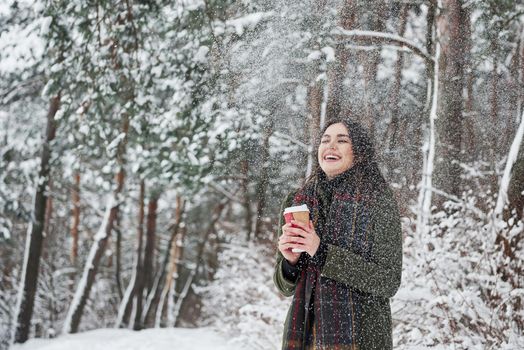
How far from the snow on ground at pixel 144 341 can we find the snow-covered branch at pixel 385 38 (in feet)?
11.2

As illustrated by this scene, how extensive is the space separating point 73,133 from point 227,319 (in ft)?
10.5

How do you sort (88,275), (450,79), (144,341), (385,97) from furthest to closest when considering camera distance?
(88,275)
(144,341)
(450,79)
(385,97)

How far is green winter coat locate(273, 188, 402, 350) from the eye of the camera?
2012 mm

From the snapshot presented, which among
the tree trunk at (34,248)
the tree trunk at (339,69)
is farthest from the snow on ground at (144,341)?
the tree trunk at (339,69)

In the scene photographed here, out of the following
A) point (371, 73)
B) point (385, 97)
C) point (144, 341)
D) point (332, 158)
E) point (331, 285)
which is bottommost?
point (144, 341)

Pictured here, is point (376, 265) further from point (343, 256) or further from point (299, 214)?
point (299, 214)

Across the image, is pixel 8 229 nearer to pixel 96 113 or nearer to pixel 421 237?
pixel 96 113

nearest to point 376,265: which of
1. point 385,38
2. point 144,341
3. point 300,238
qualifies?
point 300,238

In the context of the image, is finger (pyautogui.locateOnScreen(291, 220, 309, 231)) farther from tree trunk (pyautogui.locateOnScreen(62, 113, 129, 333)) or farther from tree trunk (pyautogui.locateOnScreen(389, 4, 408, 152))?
tree trunk (pyautogui.locateOnScreen(62, 113, 129, 333))

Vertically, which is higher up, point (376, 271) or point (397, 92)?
point (397, 92)

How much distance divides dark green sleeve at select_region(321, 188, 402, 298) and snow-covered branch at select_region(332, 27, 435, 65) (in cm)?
204

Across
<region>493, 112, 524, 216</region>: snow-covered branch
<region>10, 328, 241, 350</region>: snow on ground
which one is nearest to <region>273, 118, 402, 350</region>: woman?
<region>493, 112, 524, 216</region>: snow-covered branch

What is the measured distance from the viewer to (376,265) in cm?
203

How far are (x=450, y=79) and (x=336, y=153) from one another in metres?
1.97
